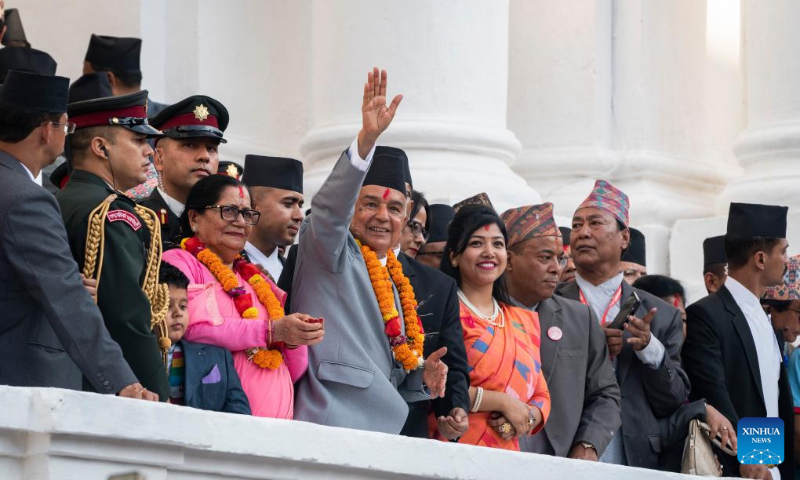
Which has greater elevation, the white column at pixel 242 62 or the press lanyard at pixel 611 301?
the white column at pixel 242 62

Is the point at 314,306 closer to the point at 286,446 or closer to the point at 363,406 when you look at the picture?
the point at 363,406

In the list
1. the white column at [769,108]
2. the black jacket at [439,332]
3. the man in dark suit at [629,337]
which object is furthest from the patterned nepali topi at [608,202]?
the white column at [769,108]

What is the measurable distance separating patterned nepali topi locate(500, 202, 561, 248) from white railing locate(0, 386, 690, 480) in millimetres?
2051

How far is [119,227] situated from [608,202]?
3.38 metres

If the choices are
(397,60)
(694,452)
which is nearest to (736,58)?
(397,60)

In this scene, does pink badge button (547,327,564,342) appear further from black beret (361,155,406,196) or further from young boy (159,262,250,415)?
young boy (159,262,250,415)

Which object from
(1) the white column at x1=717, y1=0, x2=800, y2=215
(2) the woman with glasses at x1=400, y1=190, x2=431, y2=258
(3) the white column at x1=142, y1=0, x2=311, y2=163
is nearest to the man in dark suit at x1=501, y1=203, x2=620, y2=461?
(2) the woman with glasses at x1=400, y1=190, x2=431, y2=258

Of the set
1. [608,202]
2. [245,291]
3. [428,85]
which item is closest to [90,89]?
[245,291]

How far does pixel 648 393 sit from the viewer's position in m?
7.23

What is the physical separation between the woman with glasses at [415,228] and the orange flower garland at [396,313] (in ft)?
3.26

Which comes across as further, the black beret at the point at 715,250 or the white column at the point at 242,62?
the white column at the point at 242,62

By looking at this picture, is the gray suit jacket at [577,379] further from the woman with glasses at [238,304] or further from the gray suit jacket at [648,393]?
the woman with glasses at [238,304]

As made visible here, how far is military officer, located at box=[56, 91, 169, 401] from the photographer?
4.92 meters

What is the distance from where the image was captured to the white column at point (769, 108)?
1036cm
